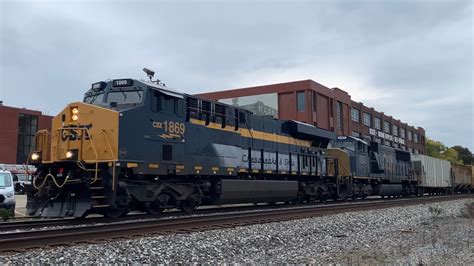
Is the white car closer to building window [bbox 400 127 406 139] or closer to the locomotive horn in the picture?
the locomotive horn

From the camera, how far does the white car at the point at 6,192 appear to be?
Answer: 14.4 meters

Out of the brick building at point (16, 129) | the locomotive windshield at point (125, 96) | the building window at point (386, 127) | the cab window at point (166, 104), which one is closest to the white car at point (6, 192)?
the locomotive windshield at point (125, 96)

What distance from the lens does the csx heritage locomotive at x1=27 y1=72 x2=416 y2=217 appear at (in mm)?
10945

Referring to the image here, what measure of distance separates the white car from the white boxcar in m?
27.8

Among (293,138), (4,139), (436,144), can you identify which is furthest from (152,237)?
(436,144)

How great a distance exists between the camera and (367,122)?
66062 millimetres

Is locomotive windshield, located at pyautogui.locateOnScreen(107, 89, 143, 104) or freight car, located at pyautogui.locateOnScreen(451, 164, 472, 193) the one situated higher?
locomotive windshield, located at pyautogui.locateOnScreen(107, 89, 143, 104)

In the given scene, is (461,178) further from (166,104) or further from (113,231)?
(113,231)

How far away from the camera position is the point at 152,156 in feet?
40.4

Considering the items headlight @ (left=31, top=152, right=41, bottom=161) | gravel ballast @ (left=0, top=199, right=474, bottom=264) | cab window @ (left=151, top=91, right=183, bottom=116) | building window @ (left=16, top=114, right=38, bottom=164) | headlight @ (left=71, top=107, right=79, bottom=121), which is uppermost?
building window @ (left=16, top=114, right=38, bottom=164)

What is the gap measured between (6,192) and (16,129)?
147ft

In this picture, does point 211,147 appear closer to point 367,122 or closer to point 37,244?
point 37,244

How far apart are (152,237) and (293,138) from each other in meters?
12.7

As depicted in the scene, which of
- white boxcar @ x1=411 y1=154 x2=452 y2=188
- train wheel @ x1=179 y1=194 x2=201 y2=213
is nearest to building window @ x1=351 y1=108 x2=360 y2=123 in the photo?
white boxcar @ x1=411 y1=154 x2=452 y2=188
